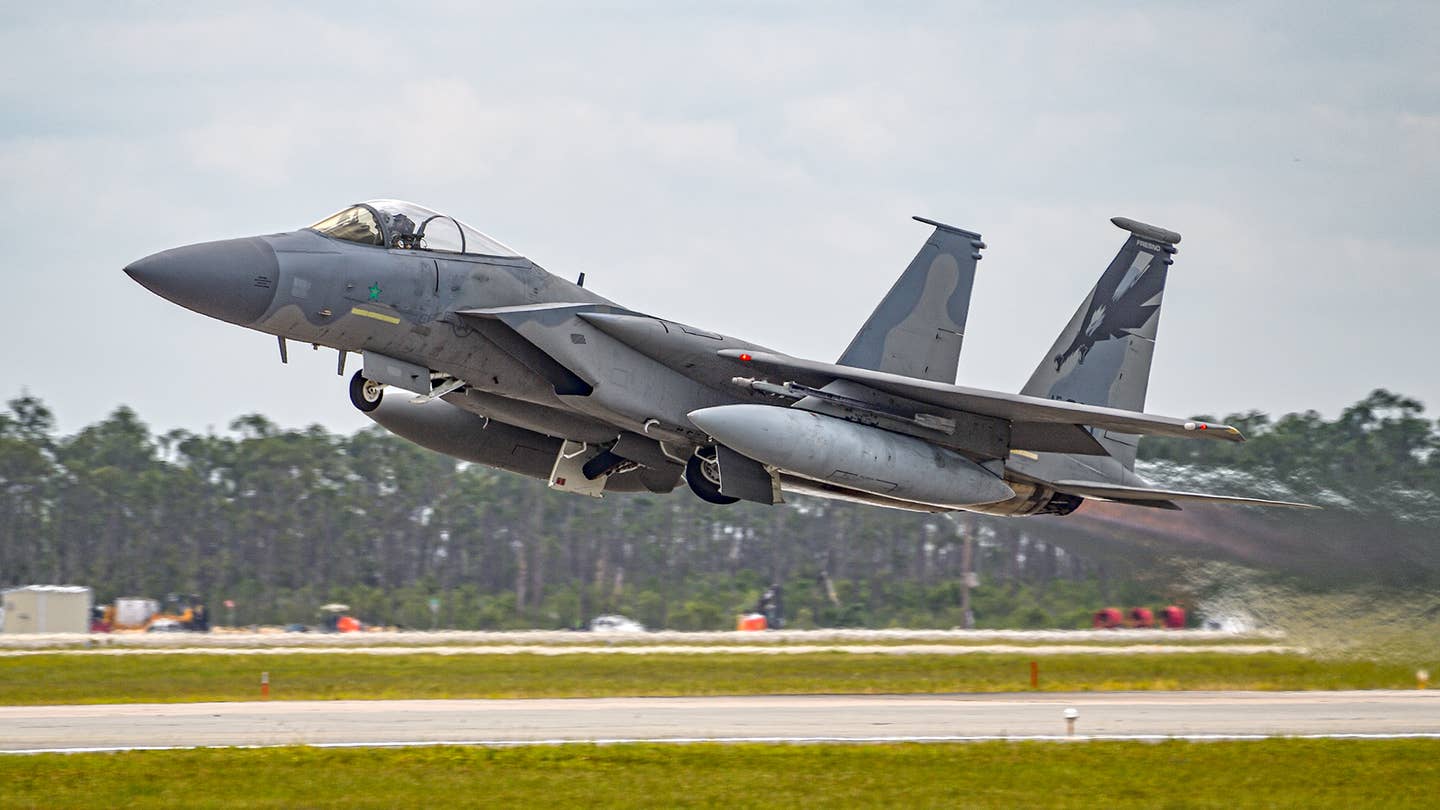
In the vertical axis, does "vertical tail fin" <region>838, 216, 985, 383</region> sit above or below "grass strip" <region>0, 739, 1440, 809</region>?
above

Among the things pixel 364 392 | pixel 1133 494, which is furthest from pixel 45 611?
pixel 1133 494

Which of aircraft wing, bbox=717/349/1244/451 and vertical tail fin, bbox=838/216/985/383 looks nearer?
aircraft wing, bbox=717/349/1244/451

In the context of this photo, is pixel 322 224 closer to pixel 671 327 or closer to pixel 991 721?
pixel 671 327

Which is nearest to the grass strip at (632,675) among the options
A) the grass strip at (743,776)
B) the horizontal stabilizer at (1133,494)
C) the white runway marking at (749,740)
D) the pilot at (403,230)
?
the horizontal stabilizer at (1133,494)

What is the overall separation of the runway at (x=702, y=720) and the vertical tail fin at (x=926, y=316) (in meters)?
3.76

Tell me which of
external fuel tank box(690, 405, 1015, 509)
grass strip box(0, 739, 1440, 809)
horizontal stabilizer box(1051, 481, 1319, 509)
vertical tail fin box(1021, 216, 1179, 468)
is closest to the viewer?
grass strip box(0, 739, 1440, 809)

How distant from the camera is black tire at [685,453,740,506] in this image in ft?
53.2

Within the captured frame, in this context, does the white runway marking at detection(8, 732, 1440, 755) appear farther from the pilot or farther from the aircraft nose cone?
the pilot

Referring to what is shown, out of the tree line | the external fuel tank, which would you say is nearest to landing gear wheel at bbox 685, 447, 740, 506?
the external fuel tank

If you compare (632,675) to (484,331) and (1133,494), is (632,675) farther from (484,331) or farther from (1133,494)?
(484,331)

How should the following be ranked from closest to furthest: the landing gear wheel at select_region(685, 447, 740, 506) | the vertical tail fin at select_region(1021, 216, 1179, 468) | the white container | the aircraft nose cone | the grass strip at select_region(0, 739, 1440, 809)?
the grass strip at select_region(0, 739, 1440, 809)
the aircraft nose cone
the landing gear wheel at select_region(685, 447, 740, 506)
the vertical tail fin at select_region(1021, 216, 1179, 468)
the white container

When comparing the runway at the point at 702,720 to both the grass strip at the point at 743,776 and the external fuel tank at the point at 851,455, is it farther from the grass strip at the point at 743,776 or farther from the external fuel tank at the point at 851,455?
the external fuel tank at the point at 851,455

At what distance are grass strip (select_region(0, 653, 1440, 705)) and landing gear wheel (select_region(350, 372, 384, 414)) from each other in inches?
225

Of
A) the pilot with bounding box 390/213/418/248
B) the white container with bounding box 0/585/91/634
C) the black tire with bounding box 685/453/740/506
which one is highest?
the pilot with bounding box 390/213/418/248
